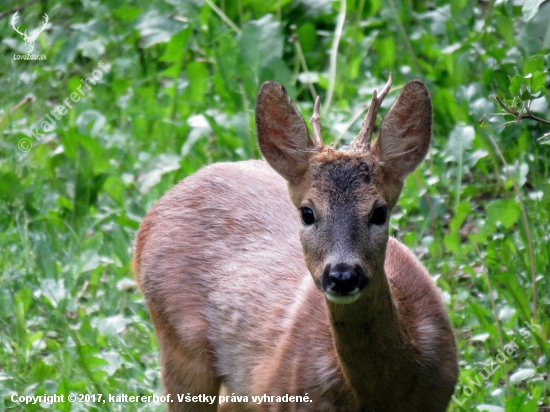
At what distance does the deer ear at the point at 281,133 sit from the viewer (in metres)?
Result: 4.04

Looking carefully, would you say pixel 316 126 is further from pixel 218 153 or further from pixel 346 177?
pixel 218 153

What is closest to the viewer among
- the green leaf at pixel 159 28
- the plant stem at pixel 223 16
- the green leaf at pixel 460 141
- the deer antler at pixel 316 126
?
the deer antler at pixel 316 126

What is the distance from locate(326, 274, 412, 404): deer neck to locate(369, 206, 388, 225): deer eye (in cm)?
22

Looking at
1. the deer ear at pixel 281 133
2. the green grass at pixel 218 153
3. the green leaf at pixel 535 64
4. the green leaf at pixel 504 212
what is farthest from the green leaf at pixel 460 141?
the deer ear at pixel 281 133

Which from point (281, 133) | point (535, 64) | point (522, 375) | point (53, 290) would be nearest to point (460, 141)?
point (535, 64)

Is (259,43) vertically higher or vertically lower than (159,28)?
lower

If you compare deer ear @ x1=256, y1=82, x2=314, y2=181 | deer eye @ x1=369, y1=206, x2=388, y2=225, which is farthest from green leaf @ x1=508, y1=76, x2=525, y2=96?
deer ear @ x1=256, y1=82, x2=314, y2=181

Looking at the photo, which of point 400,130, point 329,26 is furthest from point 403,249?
point 329,26

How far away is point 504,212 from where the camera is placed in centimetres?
529

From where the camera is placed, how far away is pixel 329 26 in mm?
7984

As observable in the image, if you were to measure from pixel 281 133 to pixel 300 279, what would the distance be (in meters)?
0.73

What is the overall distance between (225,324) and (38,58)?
14.1 feet

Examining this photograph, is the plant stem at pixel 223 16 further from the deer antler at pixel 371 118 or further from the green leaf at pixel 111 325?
the deer antler at pixel 371 118

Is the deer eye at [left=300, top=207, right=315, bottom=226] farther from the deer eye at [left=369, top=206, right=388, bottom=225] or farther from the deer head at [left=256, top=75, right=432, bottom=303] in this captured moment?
the deer eye at [left=369, top=206, right=388, bottom=225]
